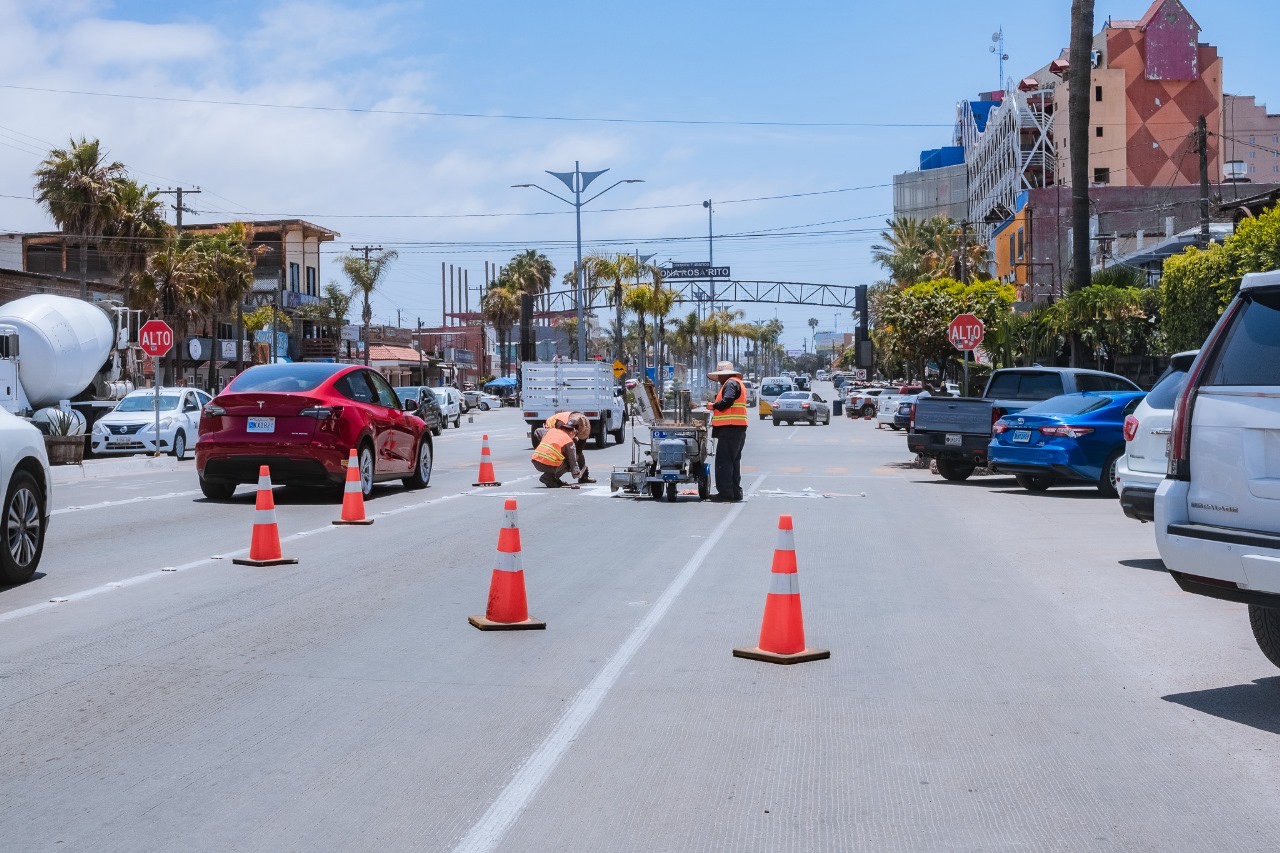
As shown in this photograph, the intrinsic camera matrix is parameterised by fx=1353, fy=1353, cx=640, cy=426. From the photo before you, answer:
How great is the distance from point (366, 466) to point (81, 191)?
32.1 metres

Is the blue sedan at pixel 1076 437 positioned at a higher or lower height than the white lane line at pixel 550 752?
higher

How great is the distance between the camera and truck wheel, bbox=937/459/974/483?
2295 centimetres

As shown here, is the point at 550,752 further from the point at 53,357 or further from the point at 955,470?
the point at 53,357

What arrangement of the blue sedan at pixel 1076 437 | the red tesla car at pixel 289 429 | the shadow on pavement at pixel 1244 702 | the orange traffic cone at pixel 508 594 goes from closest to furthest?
1. the shadow on pavement at pixel 1244 702
2. the orange traffic cone at pixel 508 594
3. the red tesla car at pixel 289 429
4. the blue sedan at pixel 1076 437

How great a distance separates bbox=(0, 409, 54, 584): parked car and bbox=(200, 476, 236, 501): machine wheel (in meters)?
6.67

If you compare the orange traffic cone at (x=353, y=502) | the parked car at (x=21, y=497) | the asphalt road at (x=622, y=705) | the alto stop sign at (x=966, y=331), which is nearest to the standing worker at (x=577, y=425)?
the orange traffic cone at (x=353, y=502)

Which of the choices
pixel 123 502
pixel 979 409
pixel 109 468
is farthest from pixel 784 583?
pixel 109 468

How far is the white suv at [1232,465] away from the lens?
245 inches

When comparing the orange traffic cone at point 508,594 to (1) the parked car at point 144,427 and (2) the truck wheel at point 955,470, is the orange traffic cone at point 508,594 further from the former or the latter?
(1) the parked car at point 144,427

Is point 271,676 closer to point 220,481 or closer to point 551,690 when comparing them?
point 551,690

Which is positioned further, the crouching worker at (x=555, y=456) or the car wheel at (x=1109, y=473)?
the crouching worker at (x=555, y=456)

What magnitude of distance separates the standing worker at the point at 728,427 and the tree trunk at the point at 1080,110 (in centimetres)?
1287

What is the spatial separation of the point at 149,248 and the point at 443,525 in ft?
117

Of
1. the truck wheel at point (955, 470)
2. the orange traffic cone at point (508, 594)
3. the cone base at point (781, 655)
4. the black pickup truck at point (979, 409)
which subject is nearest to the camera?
the cone base at point (781, 655)
